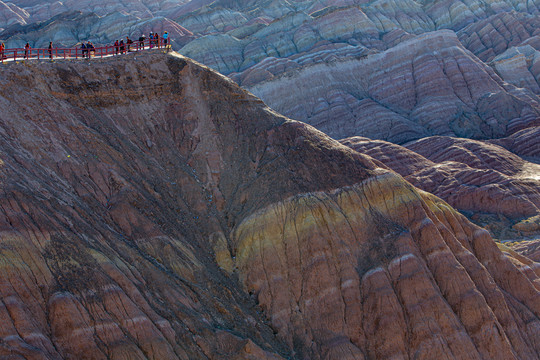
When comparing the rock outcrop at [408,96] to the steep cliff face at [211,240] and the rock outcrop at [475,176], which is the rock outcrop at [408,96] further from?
the steep cliff face at [211,240]

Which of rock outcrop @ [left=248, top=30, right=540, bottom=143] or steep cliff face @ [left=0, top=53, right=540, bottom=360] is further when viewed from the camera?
rock outcrop @ [left=248, top=30, right=540, bottom=143]

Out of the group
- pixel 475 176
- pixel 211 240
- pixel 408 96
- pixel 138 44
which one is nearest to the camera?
pixel 211 240

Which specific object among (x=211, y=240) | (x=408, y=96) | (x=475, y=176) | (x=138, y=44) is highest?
(x=138, y=44)

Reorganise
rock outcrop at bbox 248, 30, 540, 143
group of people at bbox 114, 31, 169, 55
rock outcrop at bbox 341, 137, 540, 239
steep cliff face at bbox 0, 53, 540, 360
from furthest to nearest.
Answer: rock outcrop at bbox 248, 30, 540, 143
rock outcrop at bbox 341, 137, 540, 239
group of people at bbox 114, 31, 169, 55
steep cliff face at bbox 0, 53, 540, 360

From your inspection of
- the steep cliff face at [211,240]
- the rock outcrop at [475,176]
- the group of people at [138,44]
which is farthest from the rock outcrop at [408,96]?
the steep cliff face at [211,240]

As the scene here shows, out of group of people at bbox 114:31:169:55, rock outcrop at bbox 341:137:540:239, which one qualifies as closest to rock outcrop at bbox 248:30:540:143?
rock outcrop at bbox 341:137:540:239

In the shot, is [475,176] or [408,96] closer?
[475,176]

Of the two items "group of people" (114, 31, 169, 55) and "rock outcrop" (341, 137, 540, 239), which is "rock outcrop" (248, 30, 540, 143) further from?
→ "group of people" (114, 31, 169, 55)

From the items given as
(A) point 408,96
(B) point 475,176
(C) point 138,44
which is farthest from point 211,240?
(A) point 408,96

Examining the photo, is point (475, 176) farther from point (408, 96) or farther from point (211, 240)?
point (211, 240)
